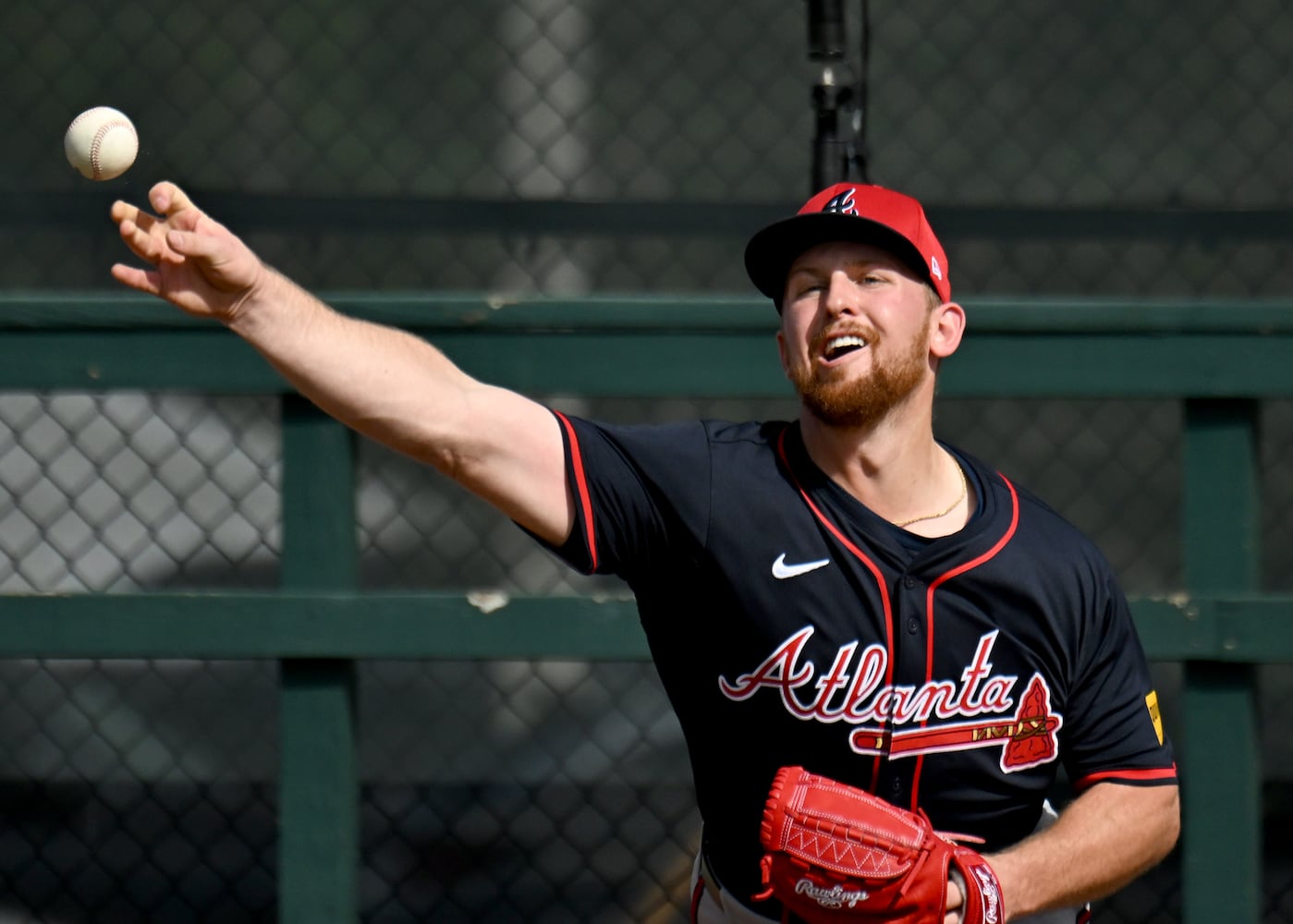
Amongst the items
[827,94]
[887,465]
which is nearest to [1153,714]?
[887,465]

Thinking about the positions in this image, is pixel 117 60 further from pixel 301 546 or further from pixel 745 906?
pixel 745 906

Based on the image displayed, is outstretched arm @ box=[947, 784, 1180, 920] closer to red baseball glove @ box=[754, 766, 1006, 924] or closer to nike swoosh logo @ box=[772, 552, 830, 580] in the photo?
red baseball glove @ box=[754, 766, 1006, 924]

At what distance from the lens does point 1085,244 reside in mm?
5184

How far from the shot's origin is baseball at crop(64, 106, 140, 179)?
2344mm

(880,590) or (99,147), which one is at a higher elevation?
(99,147)

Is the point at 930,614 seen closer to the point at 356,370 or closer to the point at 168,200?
the point at 356,370

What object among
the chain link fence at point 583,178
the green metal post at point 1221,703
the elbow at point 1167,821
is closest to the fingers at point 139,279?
the elbow at point 1167,821

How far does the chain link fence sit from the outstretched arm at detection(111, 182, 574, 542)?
263 centimetres

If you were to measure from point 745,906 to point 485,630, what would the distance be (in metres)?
0.80

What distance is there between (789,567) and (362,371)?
2.23 feet

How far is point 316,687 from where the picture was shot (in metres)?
2.91

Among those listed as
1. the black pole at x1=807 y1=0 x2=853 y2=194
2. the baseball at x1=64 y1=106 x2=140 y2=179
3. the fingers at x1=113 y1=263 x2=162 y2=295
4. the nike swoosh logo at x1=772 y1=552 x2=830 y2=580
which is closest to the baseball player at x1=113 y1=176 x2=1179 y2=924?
the nike swoosh logo at x1=772 y1=552 x2=830 y2=580

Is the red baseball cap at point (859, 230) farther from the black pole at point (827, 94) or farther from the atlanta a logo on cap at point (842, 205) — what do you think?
the black pole at point (827, 94)

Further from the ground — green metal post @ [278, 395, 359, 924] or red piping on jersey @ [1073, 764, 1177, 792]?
green metal post @ [278, 395, 359, 924]
